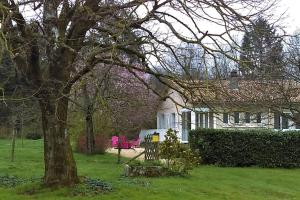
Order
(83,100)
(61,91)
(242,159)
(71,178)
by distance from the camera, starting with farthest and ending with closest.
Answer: (242,159)
(83,100)
(71,178)
(61,91)

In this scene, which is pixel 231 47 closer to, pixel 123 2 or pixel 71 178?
pixel 123 2

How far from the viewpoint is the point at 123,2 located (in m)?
12.3

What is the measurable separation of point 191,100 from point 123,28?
2.70 m

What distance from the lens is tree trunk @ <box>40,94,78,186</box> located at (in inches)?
520

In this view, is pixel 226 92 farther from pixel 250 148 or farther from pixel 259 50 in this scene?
pixel 250 148

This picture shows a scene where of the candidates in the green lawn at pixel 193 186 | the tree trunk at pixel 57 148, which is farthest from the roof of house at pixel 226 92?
the tree trunk at pixel 57 148

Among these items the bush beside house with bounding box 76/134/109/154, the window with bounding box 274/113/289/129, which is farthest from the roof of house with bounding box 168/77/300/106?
the bush beside house with bounding box 76/134/109/154

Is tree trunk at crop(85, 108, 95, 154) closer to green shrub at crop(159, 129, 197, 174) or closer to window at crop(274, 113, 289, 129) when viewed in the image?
window at crop(274, 113, 289, 129)

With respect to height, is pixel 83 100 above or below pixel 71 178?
above

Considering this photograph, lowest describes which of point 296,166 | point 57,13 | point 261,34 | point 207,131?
point 296,166

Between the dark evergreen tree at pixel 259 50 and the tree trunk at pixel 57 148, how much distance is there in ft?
15.3

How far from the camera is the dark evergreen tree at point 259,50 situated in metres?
10.8

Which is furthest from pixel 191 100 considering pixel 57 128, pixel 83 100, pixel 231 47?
pixel 83 100

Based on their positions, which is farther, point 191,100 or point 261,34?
point 191,100
